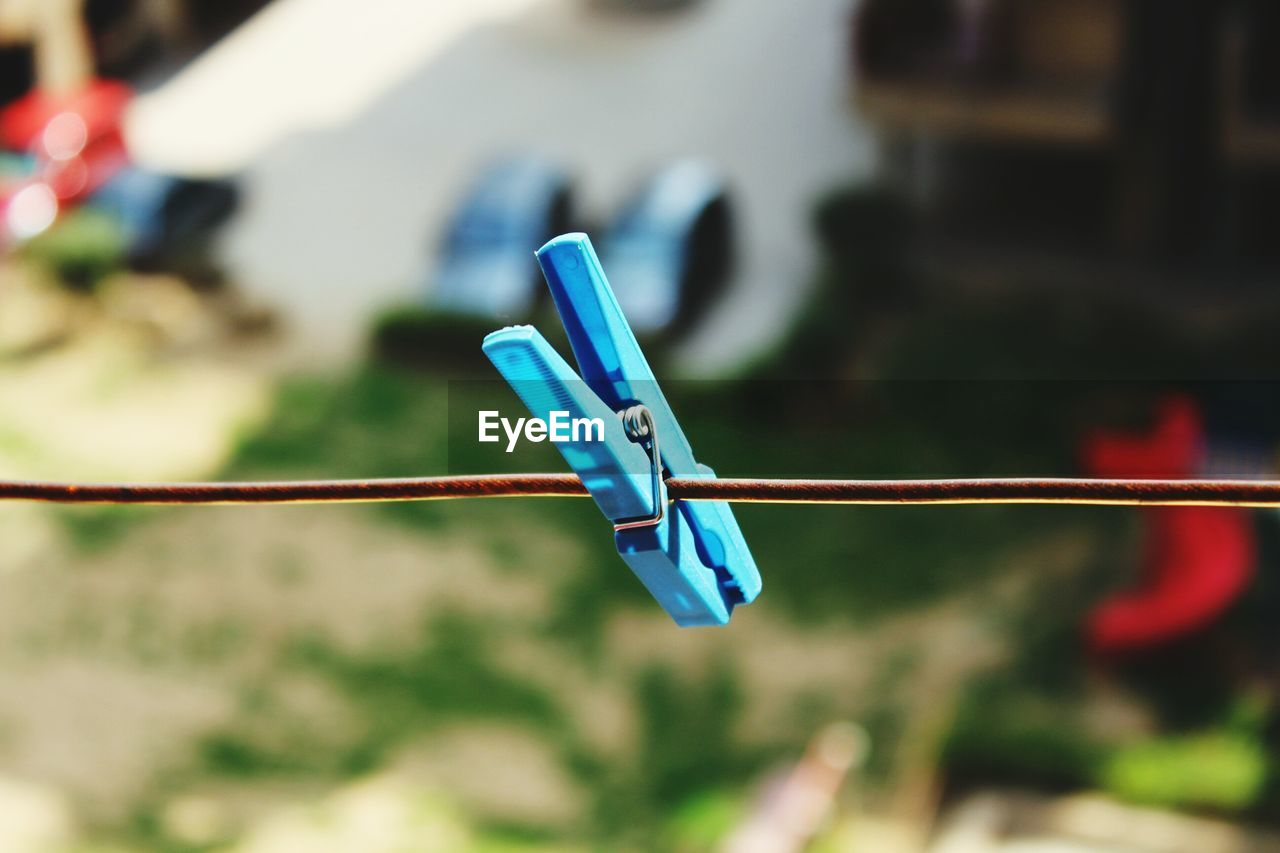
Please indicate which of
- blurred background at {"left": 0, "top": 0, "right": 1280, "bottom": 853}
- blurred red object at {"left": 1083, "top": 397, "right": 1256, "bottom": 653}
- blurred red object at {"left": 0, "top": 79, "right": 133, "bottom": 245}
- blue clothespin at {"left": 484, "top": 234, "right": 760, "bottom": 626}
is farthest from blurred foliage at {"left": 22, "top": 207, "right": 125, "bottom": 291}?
blue clothespin at {"left": 484, "top": 234, "right": 760, "bottom": 626}

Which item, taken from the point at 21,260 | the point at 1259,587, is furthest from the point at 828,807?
the point at 21,260

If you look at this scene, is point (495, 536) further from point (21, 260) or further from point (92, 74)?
point (92, 74)

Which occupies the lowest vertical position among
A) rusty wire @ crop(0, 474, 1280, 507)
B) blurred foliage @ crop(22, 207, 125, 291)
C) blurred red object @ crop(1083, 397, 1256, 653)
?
rusty wire @ crop(0, 474, 1280, 507)

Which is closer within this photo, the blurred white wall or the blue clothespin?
the blue clothespin

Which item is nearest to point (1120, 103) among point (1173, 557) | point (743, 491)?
point (1173, 557)

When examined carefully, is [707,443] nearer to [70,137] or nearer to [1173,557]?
[1173,557]

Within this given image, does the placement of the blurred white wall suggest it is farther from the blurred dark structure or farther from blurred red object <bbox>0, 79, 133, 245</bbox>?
the blurred dark structure
